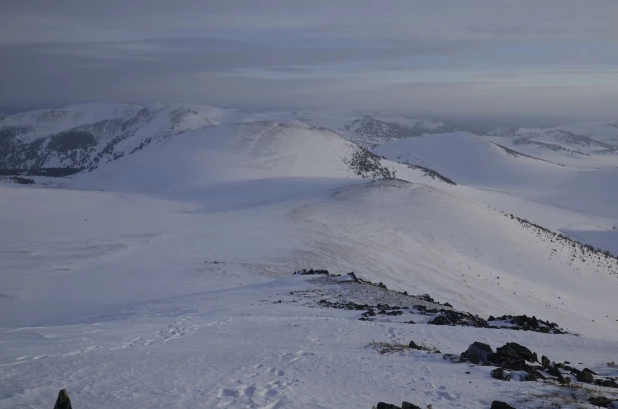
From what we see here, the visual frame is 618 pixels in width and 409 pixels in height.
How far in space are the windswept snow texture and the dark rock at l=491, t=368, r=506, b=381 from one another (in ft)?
0.94

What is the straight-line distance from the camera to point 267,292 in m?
21.4

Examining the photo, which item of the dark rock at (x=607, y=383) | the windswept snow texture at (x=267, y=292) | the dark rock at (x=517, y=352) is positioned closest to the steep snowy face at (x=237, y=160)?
the windswept snow texture at (x=267, y=292)

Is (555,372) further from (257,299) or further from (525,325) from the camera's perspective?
(257,299)

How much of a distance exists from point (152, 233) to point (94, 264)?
315 inches

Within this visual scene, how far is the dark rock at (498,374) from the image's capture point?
9539 millimetres

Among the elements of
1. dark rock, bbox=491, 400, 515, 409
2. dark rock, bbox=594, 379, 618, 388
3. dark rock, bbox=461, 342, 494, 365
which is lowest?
dark rock, bbox=461, 342, 494, 365

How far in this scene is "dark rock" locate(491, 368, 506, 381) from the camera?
9.54 meters

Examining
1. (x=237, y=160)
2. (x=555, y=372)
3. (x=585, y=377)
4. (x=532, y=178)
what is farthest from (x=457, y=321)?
(x=532, y=178)

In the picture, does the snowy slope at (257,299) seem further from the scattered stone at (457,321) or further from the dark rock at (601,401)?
the scattered stone at (457,321)

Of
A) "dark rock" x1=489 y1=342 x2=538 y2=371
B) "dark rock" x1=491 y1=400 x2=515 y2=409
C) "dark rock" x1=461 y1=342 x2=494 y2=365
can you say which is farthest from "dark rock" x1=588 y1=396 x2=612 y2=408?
"dark rock" x1=461 y1=342 x2=494 y2=365

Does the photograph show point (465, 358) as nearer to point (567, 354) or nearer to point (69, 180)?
point (567, 354)

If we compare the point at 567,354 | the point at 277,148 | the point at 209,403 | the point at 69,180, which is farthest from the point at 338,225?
the point at 69,180

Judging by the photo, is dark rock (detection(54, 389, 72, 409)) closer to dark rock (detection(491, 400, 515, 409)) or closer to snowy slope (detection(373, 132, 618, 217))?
dark rock (detection(491, 400, 515, 409))

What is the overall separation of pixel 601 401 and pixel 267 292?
1538 cm
